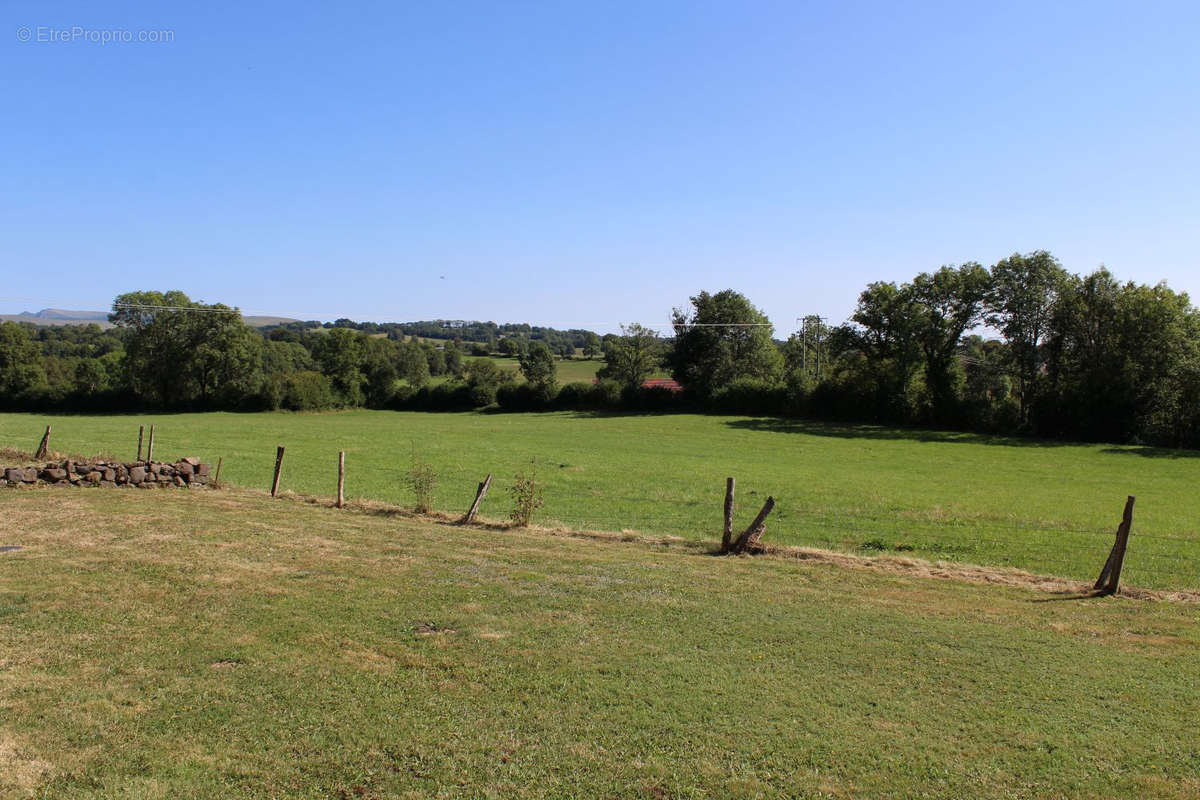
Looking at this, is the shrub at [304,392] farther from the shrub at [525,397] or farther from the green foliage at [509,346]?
the green foliage at [509,346]

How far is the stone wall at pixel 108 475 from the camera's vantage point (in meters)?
18.9

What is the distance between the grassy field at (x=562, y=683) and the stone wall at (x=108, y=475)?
313 inches

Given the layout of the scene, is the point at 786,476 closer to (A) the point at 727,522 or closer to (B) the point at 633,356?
(A) the point at 727,522

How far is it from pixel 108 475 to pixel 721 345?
5881 cm

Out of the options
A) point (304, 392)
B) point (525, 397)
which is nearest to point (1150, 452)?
point (525, 397)

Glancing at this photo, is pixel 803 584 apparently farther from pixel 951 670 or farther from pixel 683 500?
pixel 683 500

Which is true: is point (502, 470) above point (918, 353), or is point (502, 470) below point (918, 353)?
below

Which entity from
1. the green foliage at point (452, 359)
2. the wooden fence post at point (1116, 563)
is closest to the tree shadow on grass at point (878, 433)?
the wooden fence post at point (1116, 563)

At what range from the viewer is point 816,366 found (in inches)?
2886

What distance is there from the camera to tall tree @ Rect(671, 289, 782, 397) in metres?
71.6

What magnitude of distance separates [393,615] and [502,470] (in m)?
23.5

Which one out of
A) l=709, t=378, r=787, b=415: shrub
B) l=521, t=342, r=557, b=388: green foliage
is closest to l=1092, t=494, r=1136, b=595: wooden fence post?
l=709, t=378, r=787, b=415: shrub

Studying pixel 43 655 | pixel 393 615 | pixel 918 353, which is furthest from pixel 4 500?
pixel 918 353

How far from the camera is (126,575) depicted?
416 inches
